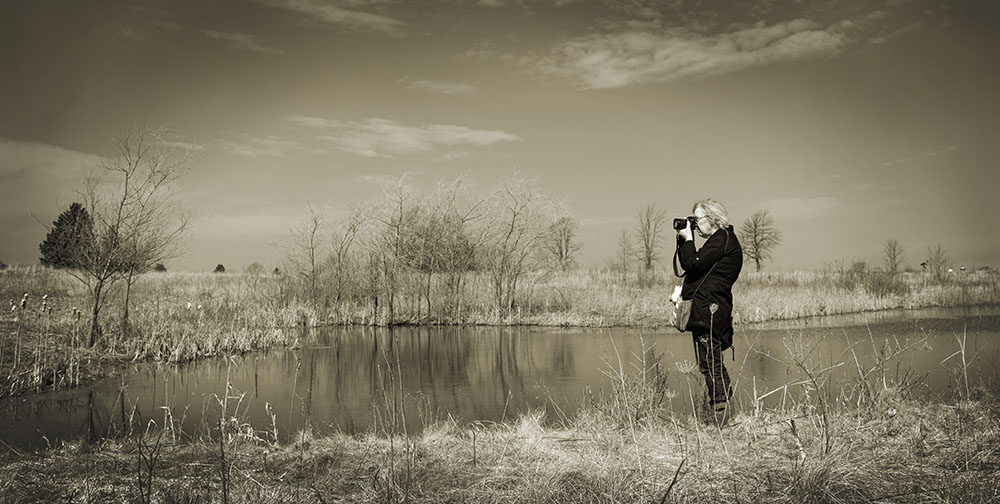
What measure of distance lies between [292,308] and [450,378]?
37.3 ft

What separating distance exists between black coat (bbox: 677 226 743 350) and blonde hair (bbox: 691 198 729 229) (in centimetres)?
7

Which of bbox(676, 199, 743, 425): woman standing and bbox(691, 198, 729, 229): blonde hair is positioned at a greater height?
bbox(691, 198, 729, 229): blonde hair

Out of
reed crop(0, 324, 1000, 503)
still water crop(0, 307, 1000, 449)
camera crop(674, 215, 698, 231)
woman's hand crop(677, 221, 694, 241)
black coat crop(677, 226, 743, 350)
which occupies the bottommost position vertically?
still water crop(0, 307, 1000, 449)

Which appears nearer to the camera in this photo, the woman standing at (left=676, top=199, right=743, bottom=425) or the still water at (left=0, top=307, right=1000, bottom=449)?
the woman standing at (left=676, top=199, right=743, bottom=425)

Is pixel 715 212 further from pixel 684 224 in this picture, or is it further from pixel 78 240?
pixel 78 240

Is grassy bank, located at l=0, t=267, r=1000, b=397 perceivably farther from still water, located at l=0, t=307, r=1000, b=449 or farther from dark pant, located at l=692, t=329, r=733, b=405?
dark pant, located at l=692, t=329, r=733, b=405

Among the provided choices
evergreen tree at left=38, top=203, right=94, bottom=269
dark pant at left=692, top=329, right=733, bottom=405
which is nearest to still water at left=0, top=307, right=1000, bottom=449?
dark pant at left=692, top=329, right=733, bottom=405

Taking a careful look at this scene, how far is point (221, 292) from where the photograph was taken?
25.3 metres

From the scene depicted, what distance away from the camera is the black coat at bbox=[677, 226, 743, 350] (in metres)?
5.42

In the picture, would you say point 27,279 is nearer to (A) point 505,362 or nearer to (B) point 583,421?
(A) point 505,362

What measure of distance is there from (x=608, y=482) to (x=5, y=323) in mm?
13570

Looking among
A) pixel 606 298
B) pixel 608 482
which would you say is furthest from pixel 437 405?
pixel 606 298

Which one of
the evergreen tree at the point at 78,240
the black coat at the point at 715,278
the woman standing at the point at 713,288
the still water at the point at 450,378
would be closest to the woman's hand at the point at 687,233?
the woman standing at the point at 713,288

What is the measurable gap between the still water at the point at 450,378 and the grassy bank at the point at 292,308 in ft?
3.02
